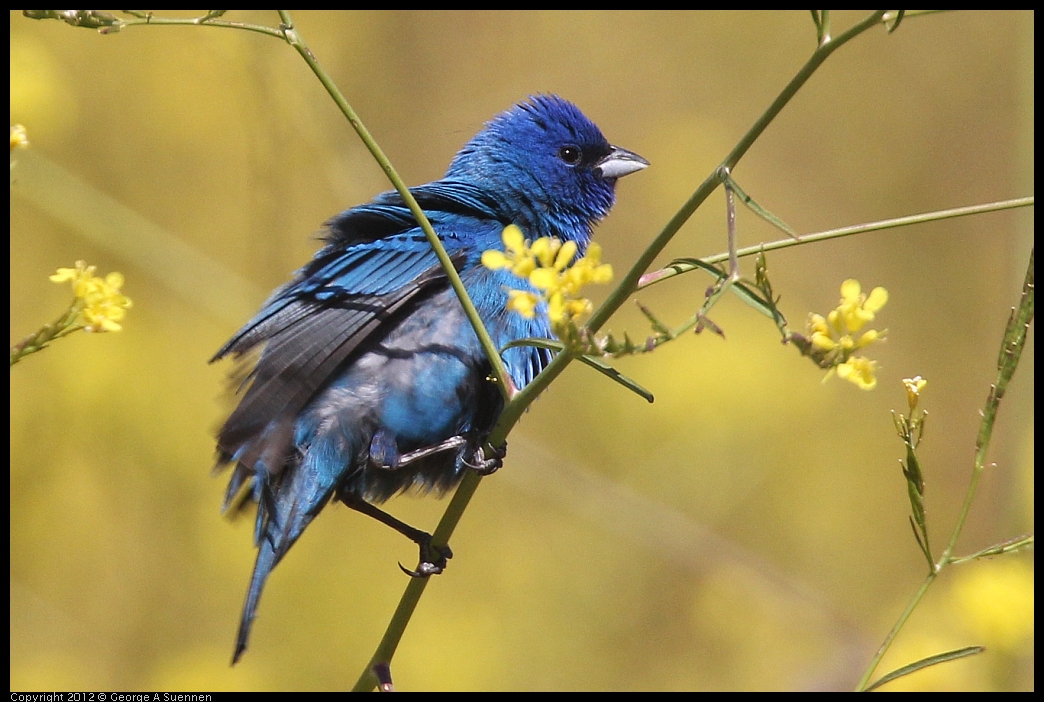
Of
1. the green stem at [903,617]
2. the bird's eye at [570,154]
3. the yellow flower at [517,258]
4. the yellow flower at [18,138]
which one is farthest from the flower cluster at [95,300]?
the bird's eye at [570,154]

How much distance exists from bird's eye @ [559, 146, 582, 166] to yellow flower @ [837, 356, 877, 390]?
9.17ft

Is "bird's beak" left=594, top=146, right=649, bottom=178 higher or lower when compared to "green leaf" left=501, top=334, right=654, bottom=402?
higher

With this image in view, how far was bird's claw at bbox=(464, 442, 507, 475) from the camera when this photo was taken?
320cm

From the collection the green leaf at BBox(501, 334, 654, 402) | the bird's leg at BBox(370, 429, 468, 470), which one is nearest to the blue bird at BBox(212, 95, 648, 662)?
the bird's leg at BBox(370, 429, 468, 470)

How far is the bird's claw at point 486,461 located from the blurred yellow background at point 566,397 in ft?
4.99

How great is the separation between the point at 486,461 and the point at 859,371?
1683 millimetres

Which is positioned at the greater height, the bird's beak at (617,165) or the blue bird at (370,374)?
the bird's beak at (617,165)

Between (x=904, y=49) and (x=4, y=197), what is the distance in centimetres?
751

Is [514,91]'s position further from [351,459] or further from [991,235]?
[351,459]

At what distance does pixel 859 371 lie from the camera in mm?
1899

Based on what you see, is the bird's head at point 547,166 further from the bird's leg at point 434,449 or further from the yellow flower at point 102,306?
the yellow flower at point 102,306

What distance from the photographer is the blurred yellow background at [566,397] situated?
524 centimetres

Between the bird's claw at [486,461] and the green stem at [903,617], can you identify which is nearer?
the green stem at [903,617]

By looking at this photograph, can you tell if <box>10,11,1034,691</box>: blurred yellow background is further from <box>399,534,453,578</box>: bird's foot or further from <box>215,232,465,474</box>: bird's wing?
<box>399,534,453,578</box>: bird's foot
